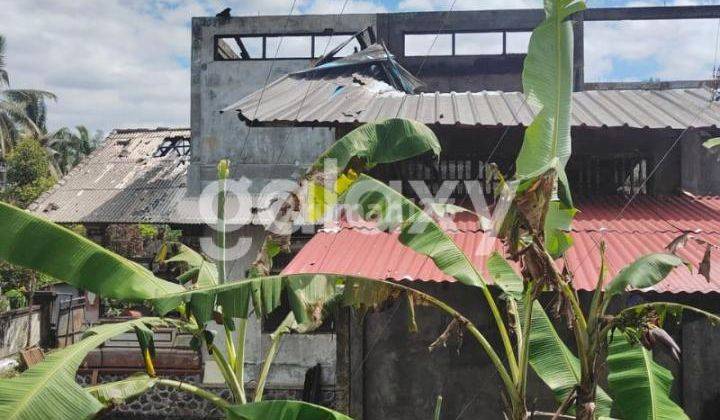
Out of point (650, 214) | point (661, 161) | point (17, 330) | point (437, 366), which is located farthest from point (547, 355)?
point (17, 330)

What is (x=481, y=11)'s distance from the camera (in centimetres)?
1545

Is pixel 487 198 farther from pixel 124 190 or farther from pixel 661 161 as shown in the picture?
pixel 124 190

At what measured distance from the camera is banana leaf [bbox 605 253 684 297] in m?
4.23

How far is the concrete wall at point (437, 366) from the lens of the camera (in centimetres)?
670

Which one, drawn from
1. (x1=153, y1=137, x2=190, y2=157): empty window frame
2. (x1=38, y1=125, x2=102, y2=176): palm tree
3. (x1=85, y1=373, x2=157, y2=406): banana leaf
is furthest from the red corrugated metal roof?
(x1=38, y1=125, x2=102, y2=176): palm tree

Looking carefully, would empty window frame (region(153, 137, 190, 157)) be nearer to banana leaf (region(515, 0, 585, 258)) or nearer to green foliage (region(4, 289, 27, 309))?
green foliage (region(4, 289, 27, 309))

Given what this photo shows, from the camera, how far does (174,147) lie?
58.6 ft

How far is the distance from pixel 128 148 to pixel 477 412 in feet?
47.1

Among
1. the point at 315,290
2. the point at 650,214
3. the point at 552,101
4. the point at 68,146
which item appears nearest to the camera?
the point at 552,101

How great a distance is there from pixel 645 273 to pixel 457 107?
4.48 metres

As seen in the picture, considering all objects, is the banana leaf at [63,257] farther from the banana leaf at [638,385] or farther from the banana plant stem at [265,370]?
the banana leaf at [638,385]

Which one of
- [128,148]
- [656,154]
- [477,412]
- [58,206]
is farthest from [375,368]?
[128,148]

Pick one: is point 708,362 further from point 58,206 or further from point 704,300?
point 58,206

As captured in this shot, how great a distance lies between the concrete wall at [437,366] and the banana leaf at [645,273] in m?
2.38
